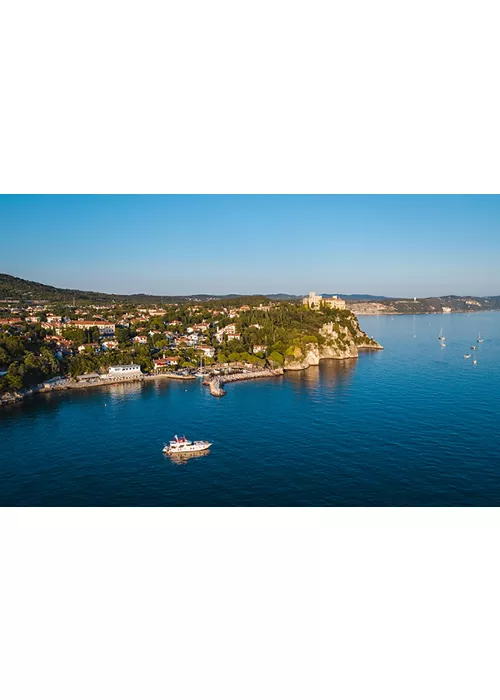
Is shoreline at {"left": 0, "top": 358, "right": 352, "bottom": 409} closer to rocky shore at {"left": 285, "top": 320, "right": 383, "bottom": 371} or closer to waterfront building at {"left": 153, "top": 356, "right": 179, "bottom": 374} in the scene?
waterfront building at {"left": 153, "top": 356, "right": 179, "bottom": 374}

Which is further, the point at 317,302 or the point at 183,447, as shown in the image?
the point at 317,302

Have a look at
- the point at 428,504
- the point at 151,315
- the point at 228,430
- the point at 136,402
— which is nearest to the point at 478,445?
the point at 428,504

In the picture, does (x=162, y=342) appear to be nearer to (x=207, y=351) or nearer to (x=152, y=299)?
(x=207, y=351)

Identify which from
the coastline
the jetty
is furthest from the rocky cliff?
the jetty

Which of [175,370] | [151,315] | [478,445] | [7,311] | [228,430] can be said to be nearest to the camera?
[478,445]

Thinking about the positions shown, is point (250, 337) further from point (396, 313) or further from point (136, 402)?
point (396, 313)

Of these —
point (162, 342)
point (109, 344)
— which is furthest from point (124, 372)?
point (162, 342)
